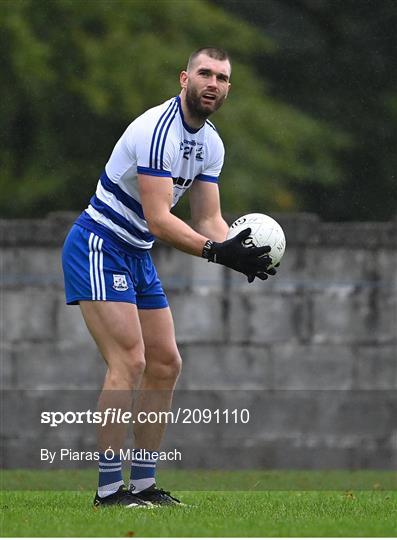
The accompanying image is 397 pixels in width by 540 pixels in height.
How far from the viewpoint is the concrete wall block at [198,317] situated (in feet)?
44.4

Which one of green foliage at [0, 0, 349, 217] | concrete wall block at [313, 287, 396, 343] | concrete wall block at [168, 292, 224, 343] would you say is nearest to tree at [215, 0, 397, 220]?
green foliage at [0, 0, 349, 217]

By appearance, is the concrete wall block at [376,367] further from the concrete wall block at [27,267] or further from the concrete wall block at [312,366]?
the concrete wall block at [27,267]

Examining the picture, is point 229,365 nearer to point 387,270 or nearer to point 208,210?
point 387,270

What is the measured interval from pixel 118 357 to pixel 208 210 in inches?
43.2

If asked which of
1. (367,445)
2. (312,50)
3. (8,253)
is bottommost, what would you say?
(367,445)

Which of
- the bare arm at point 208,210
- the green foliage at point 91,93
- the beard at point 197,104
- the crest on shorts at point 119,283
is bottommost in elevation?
the crest on shorts at point 119,283

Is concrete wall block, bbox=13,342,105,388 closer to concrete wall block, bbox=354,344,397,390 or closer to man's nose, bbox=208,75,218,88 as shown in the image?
concrete wall block, bbox=354,344,397,390

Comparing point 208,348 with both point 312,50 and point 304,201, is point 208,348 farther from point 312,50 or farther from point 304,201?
point 312,50

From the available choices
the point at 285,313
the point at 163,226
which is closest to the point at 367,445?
the point at 285,313

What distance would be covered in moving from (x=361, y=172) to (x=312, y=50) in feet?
5.01

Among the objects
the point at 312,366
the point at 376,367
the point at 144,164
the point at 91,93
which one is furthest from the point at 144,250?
the point at 91,93

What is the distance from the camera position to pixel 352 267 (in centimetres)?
1377

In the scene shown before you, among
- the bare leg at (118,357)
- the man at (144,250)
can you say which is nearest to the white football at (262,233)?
the man at (144,250)

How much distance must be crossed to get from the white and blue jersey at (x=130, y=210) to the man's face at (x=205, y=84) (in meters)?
0.10
